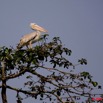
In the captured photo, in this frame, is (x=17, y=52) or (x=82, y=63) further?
(x=82, y=63)

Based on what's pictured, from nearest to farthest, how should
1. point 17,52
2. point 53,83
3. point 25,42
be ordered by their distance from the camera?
point 17,52
point 53,83
point 25,42

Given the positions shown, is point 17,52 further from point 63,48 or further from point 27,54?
point 63,48

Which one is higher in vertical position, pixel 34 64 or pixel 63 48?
pixel 63 48

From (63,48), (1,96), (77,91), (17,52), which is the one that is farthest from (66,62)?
(1,96)

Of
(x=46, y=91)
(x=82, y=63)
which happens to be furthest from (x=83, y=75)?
(x=46, y=91)

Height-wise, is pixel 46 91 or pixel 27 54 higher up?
pixel 27 54

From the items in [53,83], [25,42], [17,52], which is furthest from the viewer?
[25,42]

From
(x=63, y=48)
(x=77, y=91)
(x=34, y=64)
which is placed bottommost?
(x=77, y=91)

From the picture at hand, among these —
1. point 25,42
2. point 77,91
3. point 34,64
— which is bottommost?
point 77,91

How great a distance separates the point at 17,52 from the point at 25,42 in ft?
9.81

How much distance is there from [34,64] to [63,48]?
1269 millimetres

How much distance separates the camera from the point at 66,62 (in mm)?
11344

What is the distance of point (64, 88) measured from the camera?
35.7ft

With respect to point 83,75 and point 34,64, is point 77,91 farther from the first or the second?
point 34,64
